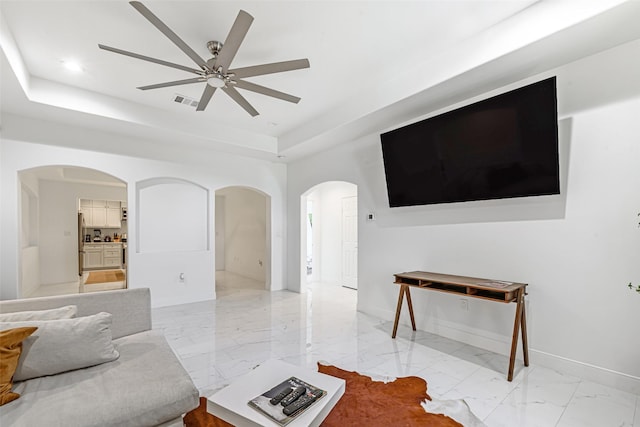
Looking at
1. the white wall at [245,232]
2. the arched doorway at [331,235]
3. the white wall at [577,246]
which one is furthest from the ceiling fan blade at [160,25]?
the white wall at [245,232]

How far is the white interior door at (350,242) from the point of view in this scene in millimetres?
6691

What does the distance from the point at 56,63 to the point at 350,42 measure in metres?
3.10

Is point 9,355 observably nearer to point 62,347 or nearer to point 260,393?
point 62,347

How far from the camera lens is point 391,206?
4145mm

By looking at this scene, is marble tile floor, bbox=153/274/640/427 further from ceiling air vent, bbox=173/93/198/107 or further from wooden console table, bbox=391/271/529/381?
ceiling air vent, bbox=173/93/198/107

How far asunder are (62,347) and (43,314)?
377mm

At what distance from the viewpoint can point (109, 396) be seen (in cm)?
159

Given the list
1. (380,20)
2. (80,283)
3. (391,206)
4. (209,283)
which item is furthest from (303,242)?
(80,283)

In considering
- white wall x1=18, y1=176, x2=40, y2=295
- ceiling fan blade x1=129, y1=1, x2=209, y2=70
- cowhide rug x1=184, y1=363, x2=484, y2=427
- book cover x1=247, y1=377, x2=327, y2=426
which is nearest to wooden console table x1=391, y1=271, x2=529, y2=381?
cowhide rug x1=184, y1=363, x2=484, y2=427

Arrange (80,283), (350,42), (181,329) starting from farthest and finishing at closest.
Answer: (80,283) → (181,329) → (350,42)

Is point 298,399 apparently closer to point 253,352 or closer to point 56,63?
point 253,352

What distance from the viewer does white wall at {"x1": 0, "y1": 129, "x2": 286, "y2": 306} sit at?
12.8 ft

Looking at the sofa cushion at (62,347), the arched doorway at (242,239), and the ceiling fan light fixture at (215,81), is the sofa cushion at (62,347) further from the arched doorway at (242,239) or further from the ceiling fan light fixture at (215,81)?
the arched doorway at (242,239)

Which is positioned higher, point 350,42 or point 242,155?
point 350,42
